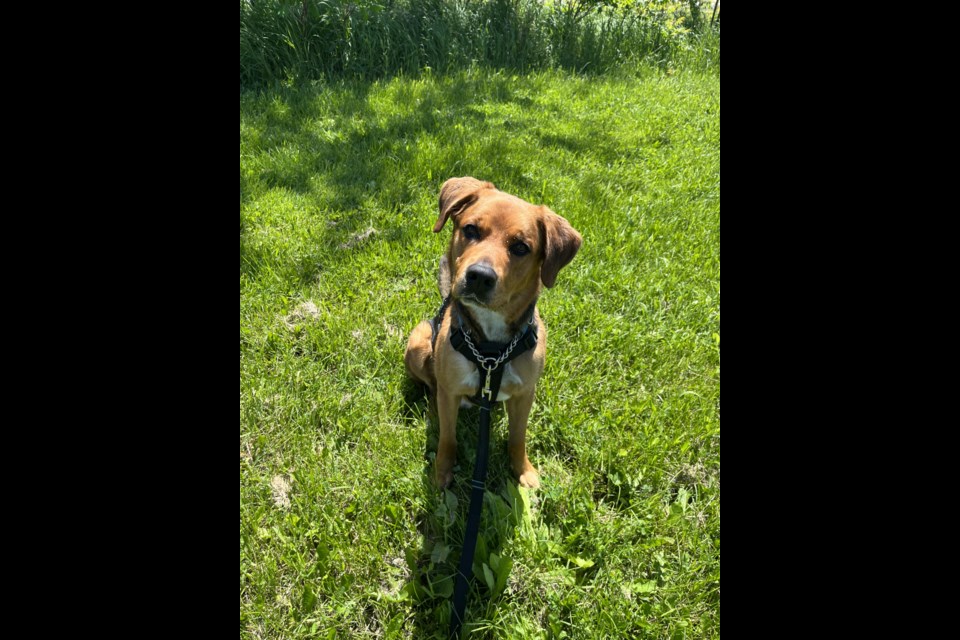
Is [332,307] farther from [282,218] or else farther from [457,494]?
[457,494]

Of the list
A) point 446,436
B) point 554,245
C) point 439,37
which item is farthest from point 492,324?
point 439,37

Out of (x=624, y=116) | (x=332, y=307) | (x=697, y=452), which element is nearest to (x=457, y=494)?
(x=697, y=452)

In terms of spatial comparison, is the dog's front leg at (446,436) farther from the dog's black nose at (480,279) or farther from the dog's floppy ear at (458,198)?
the dog's floppy ear at (458,198)

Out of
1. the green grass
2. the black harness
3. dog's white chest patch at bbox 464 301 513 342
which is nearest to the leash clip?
the black harness

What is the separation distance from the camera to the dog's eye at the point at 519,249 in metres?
2.73

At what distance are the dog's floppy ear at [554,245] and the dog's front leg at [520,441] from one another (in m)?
0.73

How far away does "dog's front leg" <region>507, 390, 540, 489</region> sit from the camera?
298 centimetres

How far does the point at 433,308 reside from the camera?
4363mm

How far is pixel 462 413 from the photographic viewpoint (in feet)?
11.7

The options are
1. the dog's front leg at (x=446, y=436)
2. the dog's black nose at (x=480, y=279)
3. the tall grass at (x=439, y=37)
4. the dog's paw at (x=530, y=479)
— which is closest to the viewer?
the dog's black nose at (x=480, y=279)

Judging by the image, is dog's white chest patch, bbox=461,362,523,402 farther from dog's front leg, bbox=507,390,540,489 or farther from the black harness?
dog's front leg, bbox=507,390,540,489

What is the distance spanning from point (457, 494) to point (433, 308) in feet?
5.91

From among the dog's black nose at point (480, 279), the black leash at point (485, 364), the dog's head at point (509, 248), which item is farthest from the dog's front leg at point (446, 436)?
the dog's black nose at point (480, 279)

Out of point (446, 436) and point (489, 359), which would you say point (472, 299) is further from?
point (446, 436)
